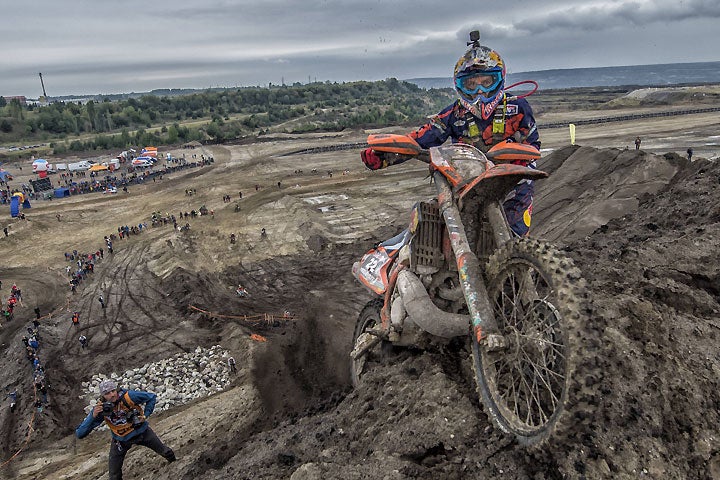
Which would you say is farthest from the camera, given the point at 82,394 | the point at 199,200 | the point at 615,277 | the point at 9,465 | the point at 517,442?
the point at 199,200

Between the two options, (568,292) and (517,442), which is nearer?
(568,292)

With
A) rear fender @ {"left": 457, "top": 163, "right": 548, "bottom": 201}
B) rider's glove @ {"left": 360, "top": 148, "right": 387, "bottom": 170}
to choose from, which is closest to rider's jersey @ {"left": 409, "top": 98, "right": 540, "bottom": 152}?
rider's glove @ {"left": 360, "top": 148, "right": 387, "bottom": 170}

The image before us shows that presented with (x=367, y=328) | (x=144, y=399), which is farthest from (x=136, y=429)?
(x=367, y=328)

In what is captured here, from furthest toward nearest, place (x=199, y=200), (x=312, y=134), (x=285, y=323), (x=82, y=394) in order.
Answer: (x=312, y=134)
(x=199, y=200)
(x=285, y=323)
(x=82, y=394)

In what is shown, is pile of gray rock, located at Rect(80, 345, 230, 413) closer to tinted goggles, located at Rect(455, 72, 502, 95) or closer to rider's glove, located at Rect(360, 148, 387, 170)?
rider's glove, located at Rect(360, 148, 387, 170)

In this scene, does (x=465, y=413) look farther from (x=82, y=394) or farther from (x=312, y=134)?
(x=312, y=134)

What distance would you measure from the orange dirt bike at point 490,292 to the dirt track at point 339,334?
225 mm

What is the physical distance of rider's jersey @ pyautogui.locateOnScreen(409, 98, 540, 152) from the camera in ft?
15.2

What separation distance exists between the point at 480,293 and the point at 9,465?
12.3 metres

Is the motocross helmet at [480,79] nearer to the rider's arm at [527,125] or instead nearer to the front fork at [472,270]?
the rider's arm at [527,125]

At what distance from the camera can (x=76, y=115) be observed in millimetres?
85250

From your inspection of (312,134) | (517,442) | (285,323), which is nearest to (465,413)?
(517,442)

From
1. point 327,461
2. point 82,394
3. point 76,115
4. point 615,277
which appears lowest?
point 82,394

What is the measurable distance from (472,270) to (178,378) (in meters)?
12.3
